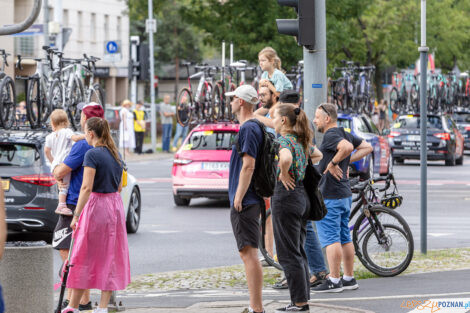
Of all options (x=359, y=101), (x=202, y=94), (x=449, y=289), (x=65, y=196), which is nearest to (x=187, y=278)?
(x=65, y=196)

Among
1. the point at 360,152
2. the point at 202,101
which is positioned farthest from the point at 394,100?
the point at 360,152

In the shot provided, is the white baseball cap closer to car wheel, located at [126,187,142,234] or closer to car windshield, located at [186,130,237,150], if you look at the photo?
car wheel, located at [126,187,142,234]

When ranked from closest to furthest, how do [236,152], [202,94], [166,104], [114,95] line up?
[236,152]
[202,94]
[166,104]
[114,95]

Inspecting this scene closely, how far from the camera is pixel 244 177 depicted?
8.41 m

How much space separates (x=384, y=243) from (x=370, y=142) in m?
13.9

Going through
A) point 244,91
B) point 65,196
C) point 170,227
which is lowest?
point 170,227

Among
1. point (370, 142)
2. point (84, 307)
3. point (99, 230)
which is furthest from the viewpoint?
point (370, 142)

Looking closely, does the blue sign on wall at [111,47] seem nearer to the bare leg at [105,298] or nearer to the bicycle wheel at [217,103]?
the bicycle wheel at [217,103]

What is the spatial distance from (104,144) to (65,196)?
1123 millimetres

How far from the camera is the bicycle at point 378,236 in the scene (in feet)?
36.0

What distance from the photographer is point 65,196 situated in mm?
9844

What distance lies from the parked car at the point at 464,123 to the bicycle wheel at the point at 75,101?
25405 millimetres

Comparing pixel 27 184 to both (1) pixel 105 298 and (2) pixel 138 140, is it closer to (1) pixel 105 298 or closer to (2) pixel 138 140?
(1) pixel 105 298

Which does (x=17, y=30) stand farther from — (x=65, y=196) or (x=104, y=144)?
(x=65, y=196)
